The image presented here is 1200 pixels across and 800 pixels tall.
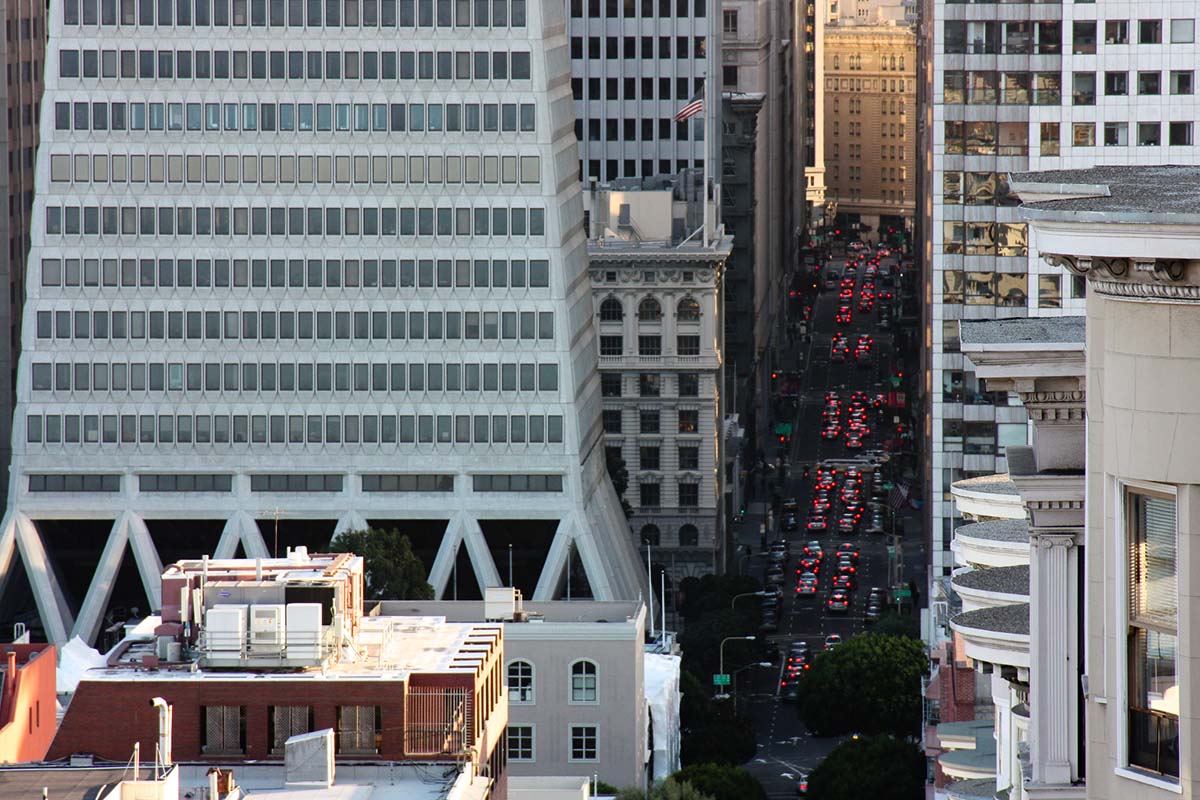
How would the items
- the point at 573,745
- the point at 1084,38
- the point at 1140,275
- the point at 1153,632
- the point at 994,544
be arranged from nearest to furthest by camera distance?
the point at 1140,275 → the point at 1153,632 → the point at 994,544 → the point at 573,745 → the point at 1084,38

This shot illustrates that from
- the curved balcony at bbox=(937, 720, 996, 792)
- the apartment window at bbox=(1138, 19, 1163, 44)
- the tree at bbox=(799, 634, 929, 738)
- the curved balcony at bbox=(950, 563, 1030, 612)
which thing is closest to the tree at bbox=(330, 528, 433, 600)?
the tree at bbox=(799, 634, 929, 738)

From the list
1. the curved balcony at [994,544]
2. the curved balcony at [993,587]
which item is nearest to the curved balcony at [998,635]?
the curved balcony at [993,587]

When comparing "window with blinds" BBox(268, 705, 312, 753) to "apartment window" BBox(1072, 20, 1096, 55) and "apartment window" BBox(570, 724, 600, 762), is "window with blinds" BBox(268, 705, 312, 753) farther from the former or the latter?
"apartment window" BBox(1072, 20, 1096, 55)

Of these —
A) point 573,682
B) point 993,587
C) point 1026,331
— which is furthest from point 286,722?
point 1026,331

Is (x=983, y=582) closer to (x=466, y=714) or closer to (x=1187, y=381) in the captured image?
(x=1187, y=381)

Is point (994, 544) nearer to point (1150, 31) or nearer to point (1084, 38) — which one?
point (1150, 31)

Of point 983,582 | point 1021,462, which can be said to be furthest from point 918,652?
point 1021,462

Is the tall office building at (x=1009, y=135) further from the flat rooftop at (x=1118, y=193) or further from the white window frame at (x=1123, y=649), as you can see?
the white window frame at (x=1123, y=649)
